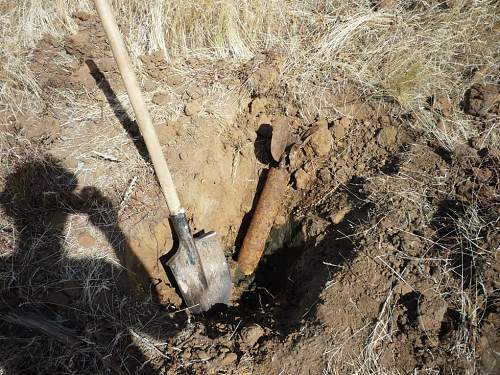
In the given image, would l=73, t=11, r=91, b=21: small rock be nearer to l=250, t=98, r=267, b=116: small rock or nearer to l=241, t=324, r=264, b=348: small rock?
l=250, t=98, r=267, b=116: small rock

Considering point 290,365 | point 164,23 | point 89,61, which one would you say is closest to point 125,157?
point 89,61

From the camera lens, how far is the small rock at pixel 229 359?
200cm

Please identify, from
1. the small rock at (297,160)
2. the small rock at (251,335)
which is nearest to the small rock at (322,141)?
the small rock at (297,160)

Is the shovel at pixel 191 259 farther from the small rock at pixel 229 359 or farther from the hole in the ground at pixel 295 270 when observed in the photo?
the small rock at pixel 229 359

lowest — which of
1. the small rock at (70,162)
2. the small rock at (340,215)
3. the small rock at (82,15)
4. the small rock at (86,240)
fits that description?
the small rock at (340,215)

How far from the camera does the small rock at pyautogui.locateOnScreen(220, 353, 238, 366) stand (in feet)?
6.57

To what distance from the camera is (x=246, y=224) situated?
306 cm

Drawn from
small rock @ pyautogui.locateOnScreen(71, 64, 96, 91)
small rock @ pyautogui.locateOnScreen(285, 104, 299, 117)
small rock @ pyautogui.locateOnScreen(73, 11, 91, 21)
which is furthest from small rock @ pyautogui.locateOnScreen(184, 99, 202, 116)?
small rock @ pyautogui.locateOnScreen(73, 11, 91, 21)

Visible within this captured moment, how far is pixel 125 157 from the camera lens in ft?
8.79

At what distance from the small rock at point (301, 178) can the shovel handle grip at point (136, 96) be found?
3.10ft

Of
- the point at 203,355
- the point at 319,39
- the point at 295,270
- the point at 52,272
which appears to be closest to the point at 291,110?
the point at 319,39

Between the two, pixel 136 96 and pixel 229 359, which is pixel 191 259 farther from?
pixel 136 96

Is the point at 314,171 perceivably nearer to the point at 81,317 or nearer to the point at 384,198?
the point at 384,198

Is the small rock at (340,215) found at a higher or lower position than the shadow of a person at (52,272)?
lower
